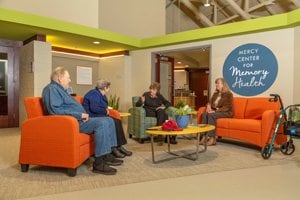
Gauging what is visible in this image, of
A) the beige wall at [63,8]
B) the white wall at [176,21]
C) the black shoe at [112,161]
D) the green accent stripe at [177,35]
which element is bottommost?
the black shoe at [112,161]

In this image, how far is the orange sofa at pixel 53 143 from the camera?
9.86 ft

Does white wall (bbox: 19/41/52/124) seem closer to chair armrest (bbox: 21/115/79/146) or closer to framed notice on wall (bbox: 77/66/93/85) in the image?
framed notice on wall (bbox: 77/66/93/85)

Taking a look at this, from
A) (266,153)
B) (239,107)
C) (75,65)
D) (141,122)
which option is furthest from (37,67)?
(266,153)

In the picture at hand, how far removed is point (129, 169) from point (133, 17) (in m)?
6.39

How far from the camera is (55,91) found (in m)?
3.14

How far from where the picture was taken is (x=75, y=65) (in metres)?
8.25

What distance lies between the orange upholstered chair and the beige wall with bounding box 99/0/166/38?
5.82 meters

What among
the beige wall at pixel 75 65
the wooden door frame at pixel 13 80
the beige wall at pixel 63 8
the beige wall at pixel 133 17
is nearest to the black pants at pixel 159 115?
the beige wall at pixel 75 65

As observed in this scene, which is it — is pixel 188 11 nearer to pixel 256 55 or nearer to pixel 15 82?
pixel 256 55

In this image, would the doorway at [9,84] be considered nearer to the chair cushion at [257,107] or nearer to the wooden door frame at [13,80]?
the wooden door frame at [13,80]

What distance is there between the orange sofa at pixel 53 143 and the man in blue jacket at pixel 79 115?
13 cm

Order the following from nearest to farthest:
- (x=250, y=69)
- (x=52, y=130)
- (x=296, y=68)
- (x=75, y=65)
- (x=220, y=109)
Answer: (x=52, y=130) < (x=220, y=109) < (x=296, y=68) < (x=250, y=69) < (x=75, y=65)

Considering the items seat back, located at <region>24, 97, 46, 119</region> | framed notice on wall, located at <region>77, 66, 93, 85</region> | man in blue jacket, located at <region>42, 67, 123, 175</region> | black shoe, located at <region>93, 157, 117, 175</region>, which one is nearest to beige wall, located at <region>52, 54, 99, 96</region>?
framed notice on wall, located at <region>77, 66, 93, 85</region>

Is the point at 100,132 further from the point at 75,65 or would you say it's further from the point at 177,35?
the point at 75,65
